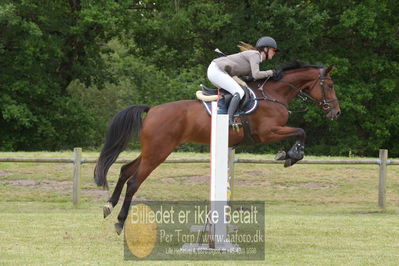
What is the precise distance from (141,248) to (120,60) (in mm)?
22296

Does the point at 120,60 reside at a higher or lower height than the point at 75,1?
lower

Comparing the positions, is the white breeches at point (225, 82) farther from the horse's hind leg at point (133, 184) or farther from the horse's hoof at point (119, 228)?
the horse's hoof at point (119, 228)

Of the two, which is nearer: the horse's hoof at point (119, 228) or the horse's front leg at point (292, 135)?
the horse's hoof at point (119, 228)

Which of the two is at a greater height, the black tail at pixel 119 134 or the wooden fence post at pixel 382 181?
the black tail at pixel 119 134

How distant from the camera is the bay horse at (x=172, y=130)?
9.07m

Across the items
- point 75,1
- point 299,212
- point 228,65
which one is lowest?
point 299,212

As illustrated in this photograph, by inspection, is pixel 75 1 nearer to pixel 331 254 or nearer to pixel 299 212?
pixel 299 212

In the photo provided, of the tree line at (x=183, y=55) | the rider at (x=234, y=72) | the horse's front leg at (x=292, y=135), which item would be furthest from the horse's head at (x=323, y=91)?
the tree line at (x=183, y=55)

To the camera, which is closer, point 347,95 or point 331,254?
point 331,254

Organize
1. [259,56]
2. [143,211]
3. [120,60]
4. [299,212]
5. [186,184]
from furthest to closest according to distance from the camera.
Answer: [120,60] < [186,184] < [299,212] < [143,211] < [259,56]

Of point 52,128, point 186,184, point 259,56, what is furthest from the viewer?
point 52,128

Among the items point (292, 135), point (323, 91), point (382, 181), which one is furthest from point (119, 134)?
point (382, 181)

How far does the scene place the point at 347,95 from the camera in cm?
2673

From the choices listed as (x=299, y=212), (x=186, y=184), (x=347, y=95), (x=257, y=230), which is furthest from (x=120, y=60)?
(x=257, y=230)
